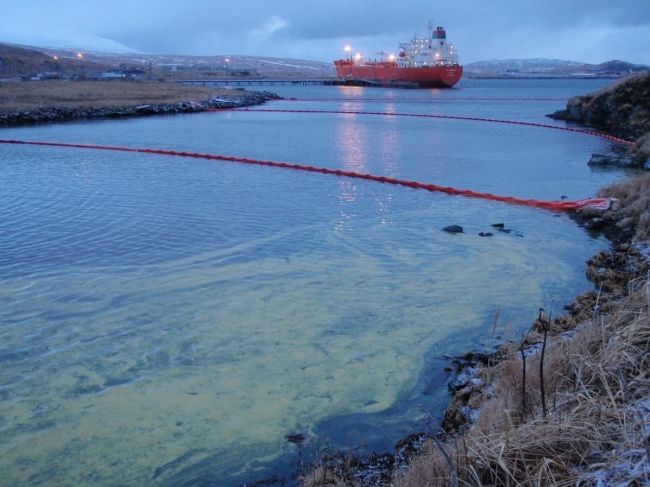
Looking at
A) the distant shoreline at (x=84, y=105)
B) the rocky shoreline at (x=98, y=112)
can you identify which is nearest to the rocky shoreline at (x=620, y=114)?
the rocky shoreline at (x=98, y=112)

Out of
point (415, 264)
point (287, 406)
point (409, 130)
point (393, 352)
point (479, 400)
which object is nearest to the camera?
point (479, 400)

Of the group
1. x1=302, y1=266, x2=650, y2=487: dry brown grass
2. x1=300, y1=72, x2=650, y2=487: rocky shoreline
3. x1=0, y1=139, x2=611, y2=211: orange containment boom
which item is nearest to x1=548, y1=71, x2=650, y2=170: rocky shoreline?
x1=0, y1=139, x2=611, y2=211: orange containment boom

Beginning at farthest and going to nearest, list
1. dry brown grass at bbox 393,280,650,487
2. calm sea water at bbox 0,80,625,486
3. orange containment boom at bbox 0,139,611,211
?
orange containment boom at bbox 0,139,611,211
calm sea water at bbox 0,80,625,486
dry brown grass at bbox 393,280,650,487

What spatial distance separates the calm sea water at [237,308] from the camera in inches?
170

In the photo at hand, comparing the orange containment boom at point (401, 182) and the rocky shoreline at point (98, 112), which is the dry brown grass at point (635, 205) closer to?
the orange containment boom at point (401, 182)

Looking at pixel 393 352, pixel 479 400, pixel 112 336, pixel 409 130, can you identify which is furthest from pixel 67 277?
pixel 409 130

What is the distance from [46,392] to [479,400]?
359cm

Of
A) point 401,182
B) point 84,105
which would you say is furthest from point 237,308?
point 84,105

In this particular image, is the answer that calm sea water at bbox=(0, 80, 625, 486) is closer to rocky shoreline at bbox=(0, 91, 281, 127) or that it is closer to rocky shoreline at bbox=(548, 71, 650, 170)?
→ rocky shoreline at bbox=(548, 71, 650, 170)

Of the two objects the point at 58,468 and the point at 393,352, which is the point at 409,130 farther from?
the point at 58,468

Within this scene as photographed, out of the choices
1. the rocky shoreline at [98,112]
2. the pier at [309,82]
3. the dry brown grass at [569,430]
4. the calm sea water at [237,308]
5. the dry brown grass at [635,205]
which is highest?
the pier at [309,82]

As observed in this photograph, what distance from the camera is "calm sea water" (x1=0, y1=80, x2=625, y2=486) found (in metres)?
4.33

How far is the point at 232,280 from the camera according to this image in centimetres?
734

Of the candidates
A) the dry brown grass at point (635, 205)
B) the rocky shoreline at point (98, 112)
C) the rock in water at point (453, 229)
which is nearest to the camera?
the dry brown grass at point (635, 205)
